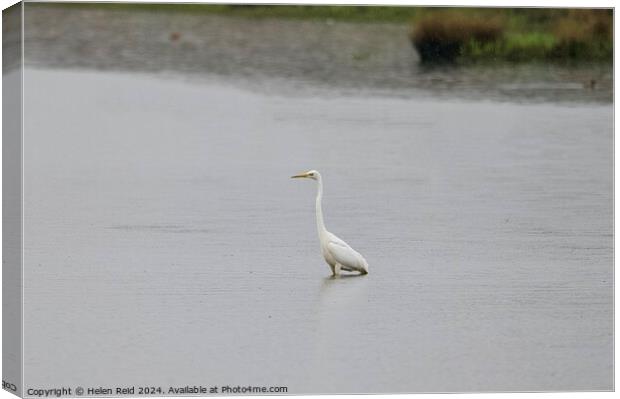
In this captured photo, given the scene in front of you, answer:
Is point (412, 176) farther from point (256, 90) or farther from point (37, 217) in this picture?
point (37, 217)

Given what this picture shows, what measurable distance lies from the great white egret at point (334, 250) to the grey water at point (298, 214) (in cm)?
15

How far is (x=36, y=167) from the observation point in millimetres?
16719

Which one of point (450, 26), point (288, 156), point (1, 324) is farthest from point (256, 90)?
point (1, 324)

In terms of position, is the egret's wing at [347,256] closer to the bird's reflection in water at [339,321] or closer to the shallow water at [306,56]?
the bird's reflection in water at [339,321]

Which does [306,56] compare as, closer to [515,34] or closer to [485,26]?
[485,26]

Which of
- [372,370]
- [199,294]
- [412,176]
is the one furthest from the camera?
[412,176]

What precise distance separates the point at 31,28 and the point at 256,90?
341 cm

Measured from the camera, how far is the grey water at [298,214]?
16281 mm

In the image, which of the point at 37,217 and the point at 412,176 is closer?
the point at 37,217

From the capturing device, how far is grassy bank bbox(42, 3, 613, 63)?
677 inches

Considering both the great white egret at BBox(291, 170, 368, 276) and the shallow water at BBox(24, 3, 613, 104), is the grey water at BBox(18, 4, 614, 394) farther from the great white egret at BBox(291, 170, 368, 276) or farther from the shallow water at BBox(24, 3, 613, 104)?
the great white egret at BBox(291, 170, 368, 276)

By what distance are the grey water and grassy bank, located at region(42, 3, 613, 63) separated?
197mm

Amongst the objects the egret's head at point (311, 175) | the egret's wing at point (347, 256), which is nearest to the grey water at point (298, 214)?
the egret's wing at point (347, 256)

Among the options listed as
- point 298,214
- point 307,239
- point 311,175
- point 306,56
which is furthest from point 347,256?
point 306,56
